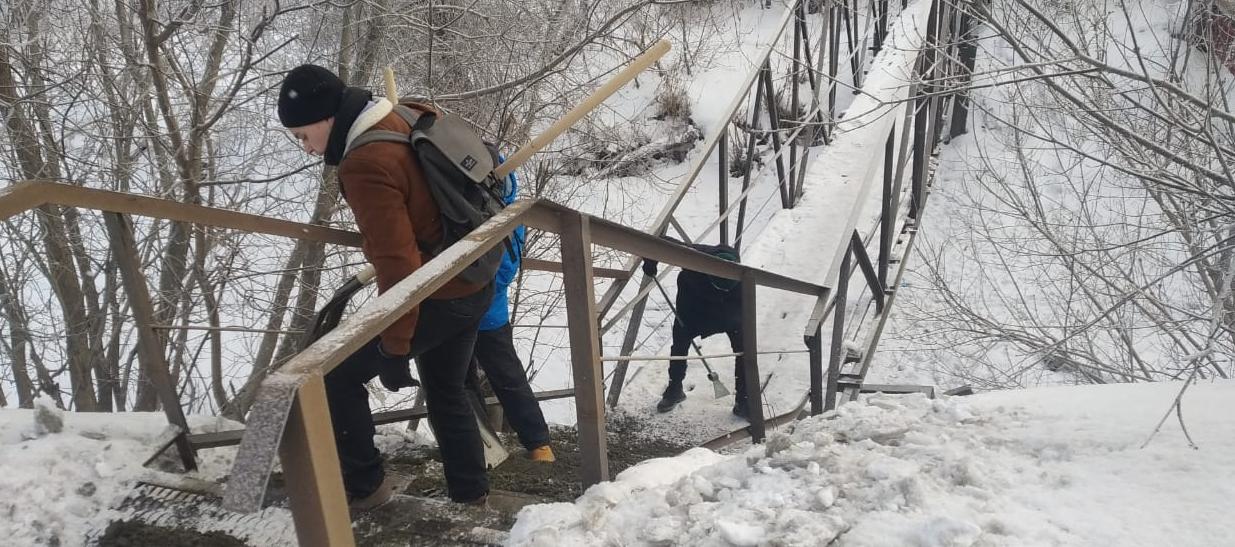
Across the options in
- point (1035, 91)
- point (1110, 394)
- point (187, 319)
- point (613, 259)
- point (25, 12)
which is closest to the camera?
point (1110, 394)

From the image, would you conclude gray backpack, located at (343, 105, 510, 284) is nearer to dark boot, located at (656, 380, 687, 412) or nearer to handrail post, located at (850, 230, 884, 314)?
dark boot, located at (656, 380, 687, 412)

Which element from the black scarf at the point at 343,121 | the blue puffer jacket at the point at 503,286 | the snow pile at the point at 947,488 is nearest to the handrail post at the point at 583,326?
the snow pile at the point at 947,488

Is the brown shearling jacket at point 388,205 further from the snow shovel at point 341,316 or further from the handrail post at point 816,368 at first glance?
the handrail post at point 816,368

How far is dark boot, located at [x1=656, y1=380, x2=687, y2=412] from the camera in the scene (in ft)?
15.3

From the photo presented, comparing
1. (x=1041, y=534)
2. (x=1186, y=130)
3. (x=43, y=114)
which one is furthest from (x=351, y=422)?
(x=43, y=114)

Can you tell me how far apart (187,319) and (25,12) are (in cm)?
181

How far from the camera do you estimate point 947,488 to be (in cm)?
176

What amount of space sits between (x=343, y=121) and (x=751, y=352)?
1923 mm

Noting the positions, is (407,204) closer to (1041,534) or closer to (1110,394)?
(1041,534)

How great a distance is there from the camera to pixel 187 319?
4.93m

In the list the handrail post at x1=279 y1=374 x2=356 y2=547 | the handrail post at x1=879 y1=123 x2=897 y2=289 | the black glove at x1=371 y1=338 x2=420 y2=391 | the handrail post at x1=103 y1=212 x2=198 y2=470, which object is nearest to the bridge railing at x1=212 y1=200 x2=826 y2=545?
the handrail post at x1=279 y1=374 x2=356 y2=547

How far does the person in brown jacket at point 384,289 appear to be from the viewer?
6.12 ft

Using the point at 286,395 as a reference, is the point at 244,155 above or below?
above

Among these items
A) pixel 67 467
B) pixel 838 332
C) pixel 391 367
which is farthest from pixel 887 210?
pixel 67 467
